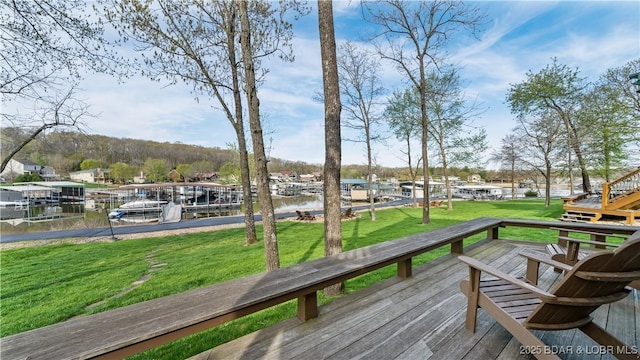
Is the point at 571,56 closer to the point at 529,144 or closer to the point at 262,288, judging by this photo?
the point at 529,144

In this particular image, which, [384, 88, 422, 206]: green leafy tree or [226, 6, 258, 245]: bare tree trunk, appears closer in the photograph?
[226, 6, 258, 245]: bare tree trunk

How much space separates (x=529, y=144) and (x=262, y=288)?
2302 centimetres

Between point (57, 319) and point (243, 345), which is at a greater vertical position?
point (243, 345)

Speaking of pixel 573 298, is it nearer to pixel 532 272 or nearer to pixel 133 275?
pixel 532 272

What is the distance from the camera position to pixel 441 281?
3131 millimetres

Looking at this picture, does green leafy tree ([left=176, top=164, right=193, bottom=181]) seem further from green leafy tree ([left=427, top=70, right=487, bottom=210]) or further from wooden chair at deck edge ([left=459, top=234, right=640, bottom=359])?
wooden chair at deck edge ([left=459, top=234, right=640, bottom=359])

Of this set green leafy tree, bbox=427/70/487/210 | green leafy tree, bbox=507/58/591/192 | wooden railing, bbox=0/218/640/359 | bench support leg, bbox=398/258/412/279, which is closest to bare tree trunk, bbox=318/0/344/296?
wooden railing, bbox=0/218/640/359

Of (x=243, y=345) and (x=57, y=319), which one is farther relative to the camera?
(x=57, y=319)

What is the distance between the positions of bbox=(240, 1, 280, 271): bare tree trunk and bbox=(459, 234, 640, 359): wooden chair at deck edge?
9.10ft

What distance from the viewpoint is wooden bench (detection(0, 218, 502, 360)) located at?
1225 mm

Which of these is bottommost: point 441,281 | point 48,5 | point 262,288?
point 441,281

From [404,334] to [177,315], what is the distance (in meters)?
1.79

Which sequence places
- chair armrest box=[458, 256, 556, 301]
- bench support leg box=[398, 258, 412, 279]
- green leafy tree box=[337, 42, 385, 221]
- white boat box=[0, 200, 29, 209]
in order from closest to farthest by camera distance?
chair armrest box=[458, 256, 556, 301]
bench support leg box=[398, 258, 412, 279]
green leafy tree box=[337, 42, 385, 221]
white boat box=[0, 200, 29, 209]

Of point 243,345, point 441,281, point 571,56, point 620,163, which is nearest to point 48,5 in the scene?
point 243,345
